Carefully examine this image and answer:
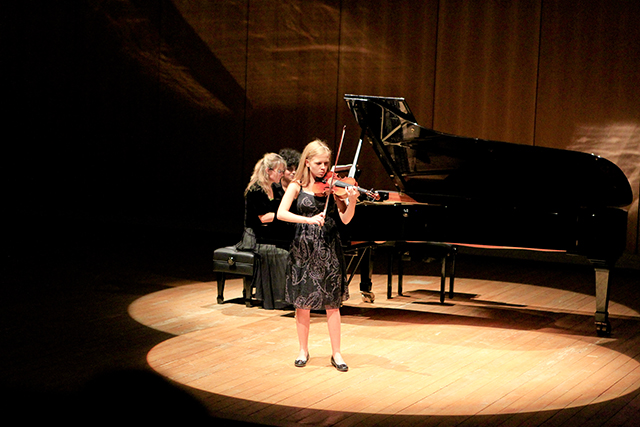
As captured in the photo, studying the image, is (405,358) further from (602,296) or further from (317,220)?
(602,296)

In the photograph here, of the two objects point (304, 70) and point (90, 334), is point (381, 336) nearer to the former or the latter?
point (90, 334)

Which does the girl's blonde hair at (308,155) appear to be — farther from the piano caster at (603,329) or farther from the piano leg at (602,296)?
the piano caster at (603,329)

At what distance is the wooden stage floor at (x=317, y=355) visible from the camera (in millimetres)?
3344

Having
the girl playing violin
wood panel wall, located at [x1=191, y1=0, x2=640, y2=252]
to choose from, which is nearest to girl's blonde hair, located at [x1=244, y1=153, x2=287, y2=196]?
the girl playing violin

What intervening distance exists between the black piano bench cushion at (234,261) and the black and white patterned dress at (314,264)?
143 centimetres

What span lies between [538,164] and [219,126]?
6.42m

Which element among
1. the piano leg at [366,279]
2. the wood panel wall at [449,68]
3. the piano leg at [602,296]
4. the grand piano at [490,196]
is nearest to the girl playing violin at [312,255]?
the grand piano at [490,196]

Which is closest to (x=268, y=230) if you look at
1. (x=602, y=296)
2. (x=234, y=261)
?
(x=234, y=261)

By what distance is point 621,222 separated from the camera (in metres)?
4.71

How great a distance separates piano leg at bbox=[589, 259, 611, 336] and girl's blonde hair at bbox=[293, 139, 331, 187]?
2.05 meters

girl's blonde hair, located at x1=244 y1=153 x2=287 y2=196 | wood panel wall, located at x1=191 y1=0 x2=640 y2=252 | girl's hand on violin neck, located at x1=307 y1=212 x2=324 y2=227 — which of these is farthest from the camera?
wood panel wall, located at x1=191 y1=0 x2=640 y2=252

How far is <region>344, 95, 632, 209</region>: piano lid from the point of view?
4766 millimetres

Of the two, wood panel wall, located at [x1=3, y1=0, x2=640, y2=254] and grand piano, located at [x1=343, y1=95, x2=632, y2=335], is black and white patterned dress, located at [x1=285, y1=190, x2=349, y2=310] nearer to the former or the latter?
grand piano, located at [x1=343, y1=95, x2=632, y2=335]

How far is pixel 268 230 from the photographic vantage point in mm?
5426
